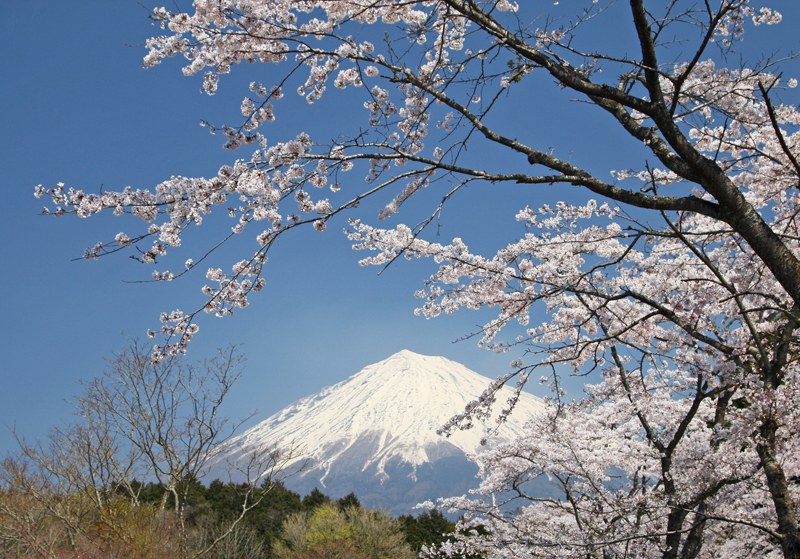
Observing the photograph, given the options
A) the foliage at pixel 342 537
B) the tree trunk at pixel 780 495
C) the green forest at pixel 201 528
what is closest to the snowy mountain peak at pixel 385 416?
the green forest at pixel 201 528

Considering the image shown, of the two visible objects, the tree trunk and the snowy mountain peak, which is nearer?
the tree trunk

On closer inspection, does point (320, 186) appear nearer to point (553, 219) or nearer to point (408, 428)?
point (553, 219)

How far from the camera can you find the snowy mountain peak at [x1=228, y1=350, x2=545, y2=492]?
175m

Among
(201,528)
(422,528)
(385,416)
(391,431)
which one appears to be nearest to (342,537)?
(201,528)

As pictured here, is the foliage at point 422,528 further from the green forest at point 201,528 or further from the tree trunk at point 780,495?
the tree trunk at point 780,495

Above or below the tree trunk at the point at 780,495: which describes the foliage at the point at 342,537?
below

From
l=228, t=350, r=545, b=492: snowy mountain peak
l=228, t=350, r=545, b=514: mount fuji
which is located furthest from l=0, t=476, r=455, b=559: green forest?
Answer: l=228, t=350, r=545, b=492: snowy mountain peak

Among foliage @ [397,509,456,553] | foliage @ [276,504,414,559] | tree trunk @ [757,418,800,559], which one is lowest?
foliage @ [397,509,456,553]

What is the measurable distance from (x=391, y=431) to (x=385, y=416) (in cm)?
773

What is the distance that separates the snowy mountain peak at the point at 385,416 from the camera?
175 metres

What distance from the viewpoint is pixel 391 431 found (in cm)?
19075

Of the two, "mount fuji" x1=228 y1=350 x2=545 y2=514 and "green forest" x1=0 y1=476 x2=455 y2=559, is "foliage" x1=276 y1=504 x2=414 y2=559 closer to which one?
"green forest" x1=0 y1=476 x2=455 y2=559

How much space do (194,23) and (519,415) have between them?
570ft

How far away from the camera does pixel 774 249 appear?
88.0 inches
